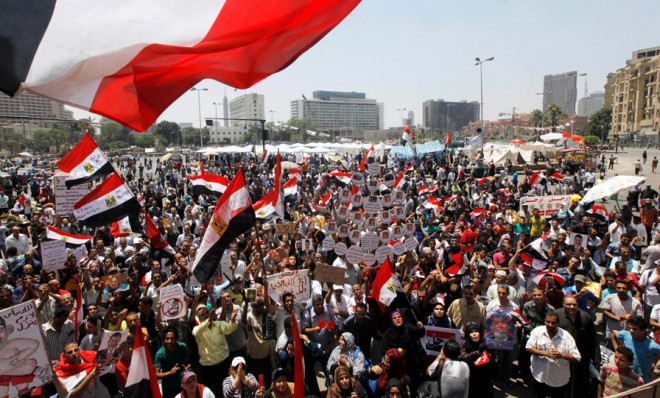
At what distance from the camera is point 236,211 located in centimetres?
538

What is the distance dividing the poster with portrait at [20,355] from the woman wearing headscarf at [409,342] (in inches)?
142

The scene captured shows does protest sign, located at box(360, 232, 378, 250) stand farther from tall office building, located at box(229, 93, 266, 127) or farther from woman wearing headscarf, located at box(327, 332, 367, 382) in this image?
tall office building, located at box(229, 93, 266, 127)

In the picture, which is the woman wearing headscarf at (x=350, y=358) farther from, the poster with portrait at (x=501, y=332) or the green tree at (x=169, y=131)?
the green tree at (x=169, y=131)

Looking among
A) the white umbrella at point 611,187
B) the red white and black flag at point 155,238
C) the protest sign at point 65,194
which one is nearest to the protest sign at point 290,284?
the red white and black flag at point 155,238

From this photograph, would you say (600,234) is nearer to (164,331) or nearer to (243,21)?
(164,331)

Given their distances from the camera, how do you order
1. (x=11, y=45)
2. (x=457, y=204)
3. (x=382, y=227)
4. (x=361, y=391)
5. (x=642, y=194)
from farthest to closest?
1. (x=642, y=194)
2. (x=457, y=204)
3. (x=382, y=227)
4. (x=361, y=391)
5. (x=11, y=45)

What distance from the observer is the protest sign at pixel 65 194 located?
35.0ft

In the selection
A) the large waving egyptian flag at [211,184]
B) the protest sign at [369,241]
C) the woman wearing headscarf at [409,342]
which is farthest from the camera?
the large waving egyptian flag at [211,184]

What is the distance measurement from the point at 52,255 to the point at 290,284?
179 inches

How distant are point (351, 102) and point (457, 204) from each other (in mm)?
184099

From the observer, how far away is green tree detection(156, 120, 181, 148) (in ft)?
386

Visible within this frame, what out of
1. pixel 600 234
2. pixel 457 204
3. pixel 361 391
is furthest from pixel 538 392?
pixel 457 204

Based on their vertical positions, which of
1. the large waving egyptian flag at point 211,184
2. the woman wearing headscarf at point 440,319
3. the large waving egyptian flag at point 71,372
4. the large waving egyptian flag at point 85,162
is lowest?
the large waving egyptian flag at point 71,372

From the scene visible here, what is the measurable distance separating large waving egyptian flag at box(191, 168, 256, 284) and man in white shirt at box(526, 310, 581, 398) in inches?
137
